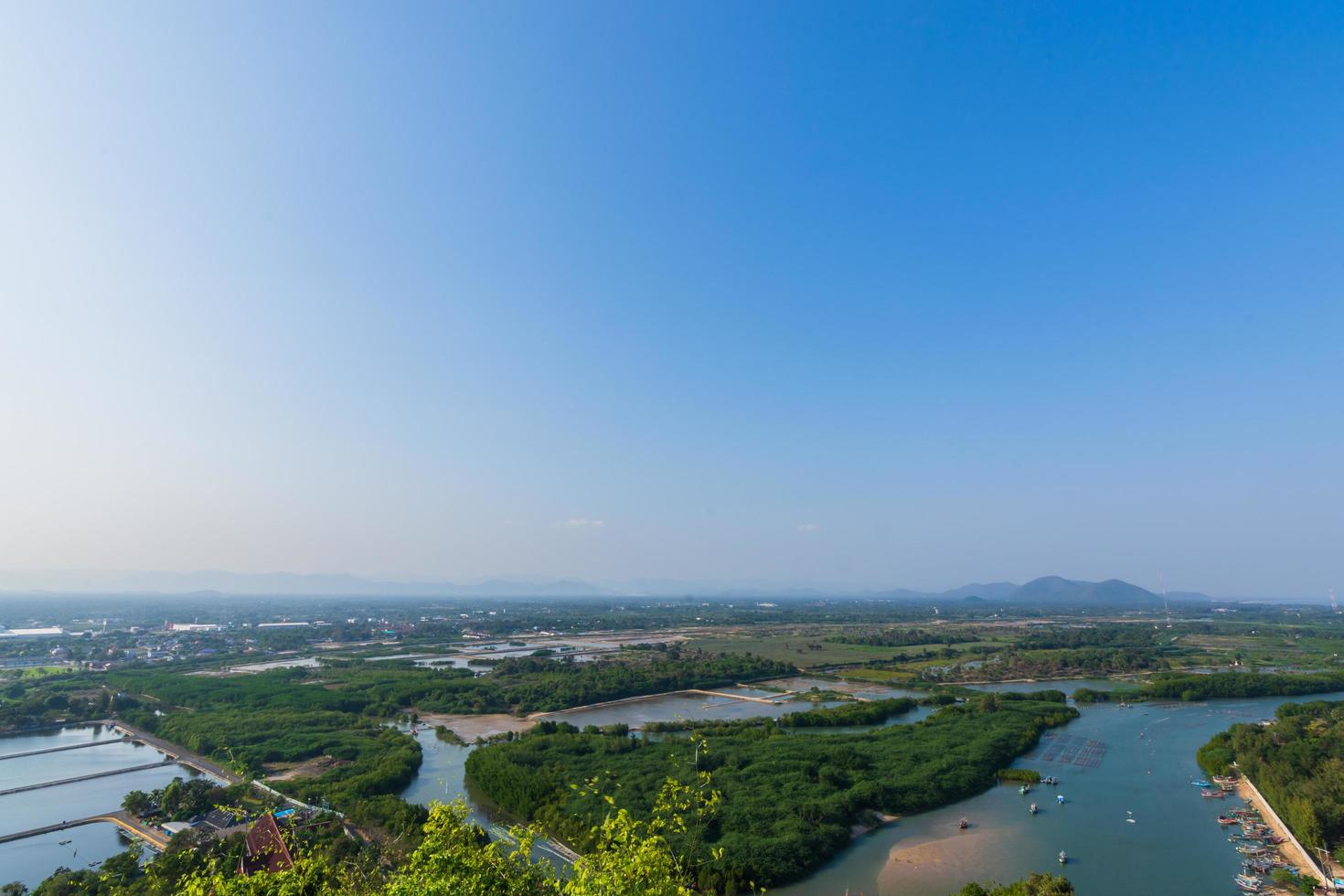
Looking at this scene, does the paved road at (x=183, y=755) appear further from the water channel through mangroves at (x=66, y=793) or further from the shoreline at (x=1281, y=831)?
the shoreline at (x=1281, y=831)

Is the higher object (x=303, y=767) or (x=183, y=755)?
(x=303, y=767)

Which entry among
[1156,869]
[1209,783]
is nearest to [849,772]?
[1156,869]

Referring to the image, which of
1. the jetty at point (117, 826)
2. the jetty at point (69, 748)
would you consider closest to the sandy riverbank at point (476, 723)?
the jetty at point (117, 826)

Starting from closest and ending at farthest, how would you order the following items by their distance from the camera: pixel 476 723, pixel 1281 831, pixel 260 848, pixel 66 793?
1. pixel 260 848
2. pixel 1281 831
3. pixel 66 793
4. pixel 476 723

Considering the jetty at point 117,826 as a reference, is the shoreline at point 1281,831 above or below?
above

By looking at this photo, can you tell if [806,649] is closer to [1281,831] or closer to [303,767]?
[1281,831]

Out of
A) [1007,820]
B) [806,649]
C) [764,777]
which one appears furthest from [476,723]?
[806,649]
